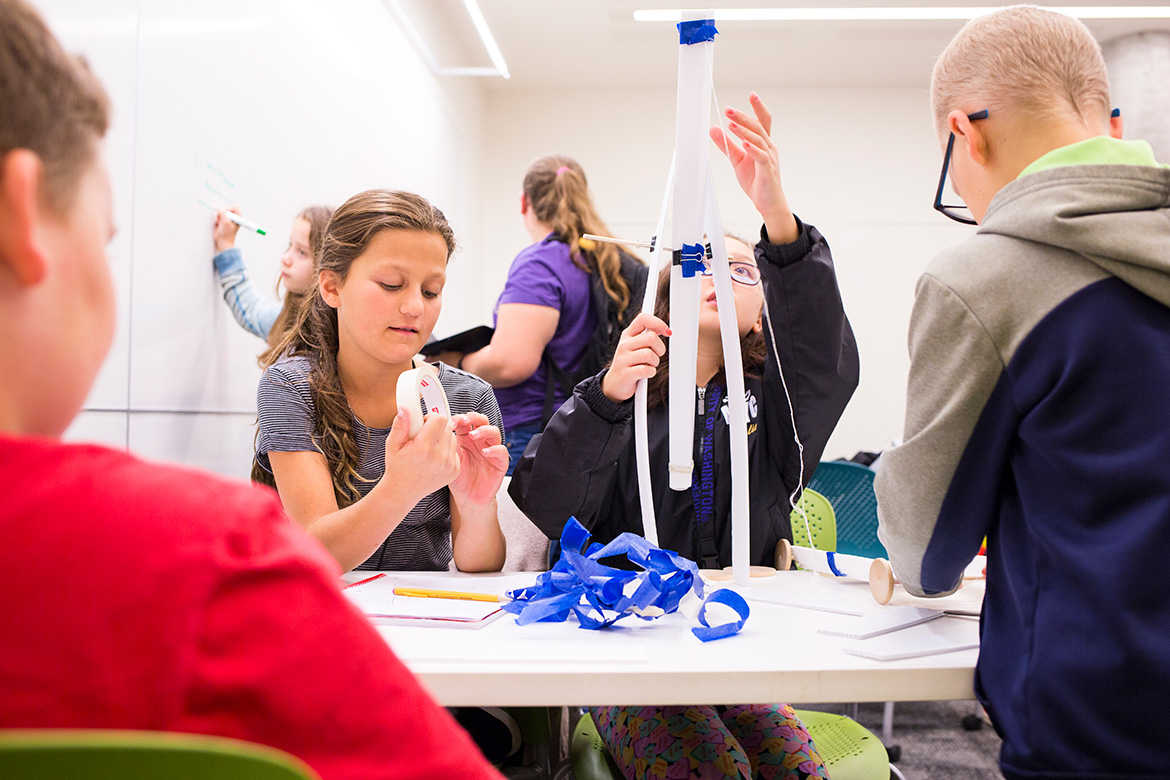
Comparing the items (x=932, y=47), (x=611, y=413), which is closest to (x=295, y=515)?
(x=611, y=413)

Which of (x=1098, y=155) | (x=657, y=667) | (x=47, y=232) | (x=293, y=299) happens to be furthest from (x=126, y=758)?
(x=293, y=299)

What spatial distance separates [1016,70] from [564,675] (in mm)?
910

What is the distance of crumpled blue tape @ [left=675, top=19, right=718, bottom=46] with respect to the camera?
4.04 ft

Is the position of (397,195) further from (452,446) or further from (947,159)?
(947,159)

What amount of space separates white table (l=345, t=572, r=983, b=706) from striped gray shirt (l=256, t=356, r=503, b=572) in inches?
20.4

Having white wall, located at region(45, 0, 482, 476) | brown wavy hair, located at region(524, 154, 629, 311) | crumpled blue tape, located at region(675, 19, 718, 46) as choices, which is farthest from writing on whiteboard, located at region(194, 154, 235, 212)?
crumpled blue tape, located at region(675, 19, 718, 46)

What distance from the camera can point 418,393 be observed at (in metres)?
1.21

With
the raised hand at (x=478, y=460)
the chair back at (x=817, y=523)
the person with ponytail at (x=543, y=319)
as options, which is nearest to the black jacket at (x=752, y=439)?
the raised hand at (x=478, y=460)

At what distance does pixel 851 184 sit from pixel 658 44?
5.54 ft

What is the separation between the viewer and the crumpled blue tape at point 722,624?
966mm

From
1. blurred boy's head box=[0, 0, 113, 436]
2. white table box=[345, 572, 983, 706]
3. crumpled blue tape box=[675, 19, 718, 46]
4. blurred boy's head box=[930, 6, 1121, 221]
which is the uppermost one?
crumpled blue tape box=[675, 19, 718, 46]

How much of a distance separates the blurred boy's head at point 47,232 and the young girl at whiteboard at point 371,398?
83 cm

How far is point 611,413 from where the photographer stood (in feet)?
4.71

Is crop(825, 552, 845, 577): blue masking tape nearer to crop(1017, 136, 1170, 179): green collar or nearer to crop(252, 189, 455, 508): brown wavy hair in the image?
crop(1017, 136, 1170, 179): green collar
